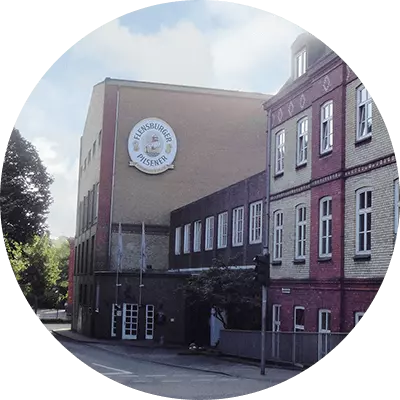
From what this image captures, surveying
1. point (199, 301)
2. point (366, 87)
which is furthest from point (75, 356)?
point (366, 87)

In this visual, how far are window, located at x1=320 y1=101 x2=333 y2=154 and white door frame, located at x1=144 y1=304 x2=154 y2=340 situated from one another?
0.88m

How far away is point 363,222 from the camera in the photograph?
2.14m

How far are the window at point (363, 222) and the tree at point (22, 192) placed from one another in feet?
3.29

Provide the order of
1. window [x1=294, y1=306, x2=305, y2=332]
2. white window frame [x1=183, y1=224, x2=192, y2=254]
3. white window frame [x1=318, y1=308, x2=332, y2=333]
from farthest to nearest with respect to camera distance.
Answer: white window frame [x1=183, y1=224, x2=192, y2=254] → window [x1=294, y1=306, x2=305, y2=332] → white window frame [x1=318, y1=308, x2=332, y2=333]

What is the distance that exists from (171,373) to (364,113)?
110cm

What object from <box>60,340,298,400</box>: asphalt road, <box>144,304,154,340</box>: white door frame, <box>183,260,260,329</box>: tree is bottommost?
<box>60,340,298,400</box>: asphalt road

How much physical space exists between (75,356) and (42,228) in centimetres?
39

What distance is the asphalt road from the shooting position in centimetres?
188

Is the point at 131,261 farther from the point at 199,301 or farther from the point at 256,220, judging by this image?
the point at 256,220

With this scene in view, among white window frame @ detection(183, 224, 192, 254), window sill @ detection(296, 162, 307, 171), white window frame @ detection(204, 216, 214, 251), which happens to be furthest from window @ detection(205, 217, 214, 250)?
window sill @ detection(296, 162, 307, 171)

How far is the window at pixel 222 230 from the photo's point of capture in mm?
2475

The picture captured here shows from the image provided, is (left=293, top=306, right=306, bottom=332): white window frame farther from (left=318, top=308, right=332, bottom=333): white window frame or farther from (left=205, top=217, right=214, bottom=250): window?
(left=205, top=217, right=214, bottom=250): window

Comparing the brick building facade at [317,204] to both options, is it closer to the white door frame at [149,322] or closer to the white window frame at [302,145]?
the white window frame at [302,145]

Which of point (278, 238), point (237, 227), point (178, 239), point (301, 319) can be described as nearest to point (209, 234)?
Answer: point (237, 227)
